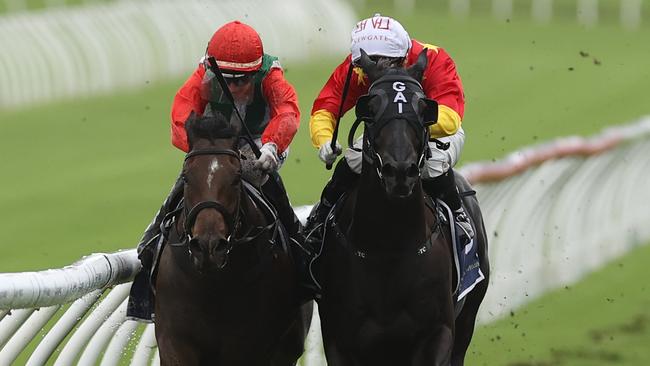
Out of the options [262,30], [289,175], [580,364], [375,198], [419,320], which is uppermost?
[375,198]

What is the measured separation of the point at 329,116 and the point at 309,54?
18.2 metres

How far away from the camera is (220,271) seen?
6.35 metres

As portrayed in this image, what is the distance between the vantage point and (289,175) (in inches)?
627

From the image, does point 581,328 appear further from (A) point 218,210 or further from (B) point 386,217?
(A) point 218,210

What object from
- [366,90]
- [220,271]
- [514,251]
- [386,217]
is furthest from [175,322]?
[514,251]

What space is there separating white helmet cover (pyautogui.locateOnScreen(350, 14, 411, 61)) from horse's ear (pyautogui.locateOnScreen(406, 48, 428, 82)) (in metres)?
0.16

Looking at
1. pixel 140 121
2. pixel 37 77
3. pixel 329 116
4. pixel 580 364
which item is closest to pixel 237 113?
pixel 329 116

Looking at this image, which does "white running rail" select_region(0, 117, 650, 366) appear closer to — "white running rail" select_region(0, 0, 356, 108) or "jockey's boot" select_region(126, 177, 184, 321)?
"jockey's boot" select_region(126, 177, 184, 321)

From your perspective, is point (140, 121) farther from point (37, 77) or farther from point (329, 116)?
point (329, 116)

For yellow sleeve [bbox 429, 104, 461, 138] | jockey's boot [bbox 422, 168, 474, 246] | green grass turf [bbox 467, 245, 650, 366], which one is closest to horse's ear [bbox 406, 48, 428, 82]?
yellow sleeve [bbox 429, 104, 461, 138]

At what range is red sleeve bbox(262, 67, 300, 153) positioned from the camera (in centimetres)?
669

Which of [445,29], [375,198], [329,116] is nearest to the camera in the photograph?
[375,198]

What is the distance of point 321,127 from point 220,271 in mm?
904

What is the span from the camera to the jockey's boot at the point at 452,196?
23.4 feet
